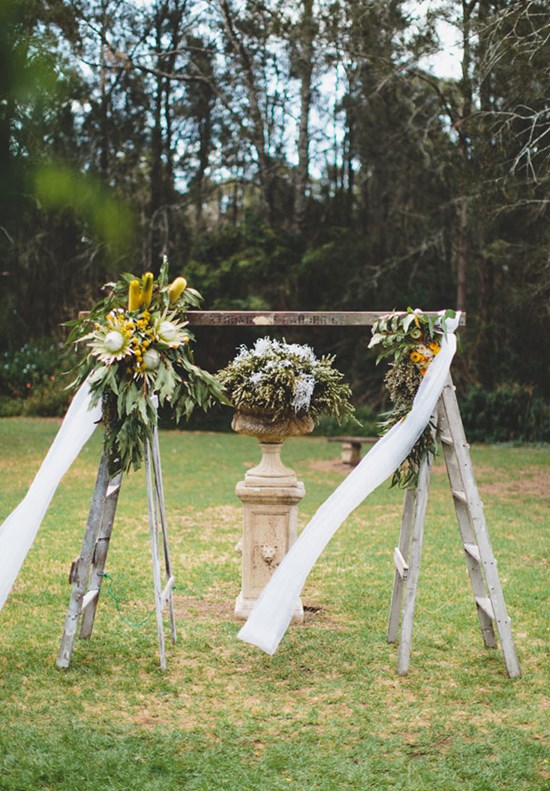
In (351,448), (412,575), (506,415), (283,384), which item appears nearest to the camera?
(412,575)

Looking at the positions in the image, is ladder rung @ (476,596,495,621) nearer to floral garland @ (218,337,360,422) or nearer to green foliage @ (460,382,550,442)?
floral garland @ (218,337,360,422)

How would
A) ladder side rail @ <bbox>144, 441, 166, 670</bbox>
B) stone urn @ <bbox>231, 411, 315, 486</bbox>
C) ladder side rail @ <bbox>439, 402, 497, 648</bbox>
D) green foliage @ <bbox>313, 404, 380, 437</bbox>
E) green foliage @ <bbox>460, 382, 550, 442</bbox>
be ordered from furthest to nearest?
1. green foliage @ <bbox>313, 404, 380, 437</bbox>
2. green foliage @ <bbox>460, 382, 550, 442</bbox>
3. stone urn @ <bbox>231, 411, 315, 486</bbox>
4. ladder side rail @ <bbox>439, 402, 497, 648</bbox>
5. ladder side rail @ <bbox>144, 441, 166, 670</bbox>

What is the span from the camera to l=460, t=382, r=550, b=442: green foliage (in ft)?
60.7

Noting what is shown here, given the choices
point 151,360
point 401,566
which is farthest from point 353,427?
point 151,360

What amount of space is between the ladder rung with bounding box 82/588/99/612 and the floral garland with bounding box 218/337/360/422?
1465mm

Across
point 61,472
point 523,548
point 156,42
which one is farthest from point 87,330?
point 156,42

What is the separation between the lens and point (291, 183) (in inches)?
934

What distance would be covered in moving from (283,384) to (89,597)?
1764mm

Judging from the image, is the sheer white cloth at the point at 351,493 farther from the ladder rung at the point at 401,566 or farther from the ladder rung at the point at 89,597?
the ladder rung at the point at 89,597

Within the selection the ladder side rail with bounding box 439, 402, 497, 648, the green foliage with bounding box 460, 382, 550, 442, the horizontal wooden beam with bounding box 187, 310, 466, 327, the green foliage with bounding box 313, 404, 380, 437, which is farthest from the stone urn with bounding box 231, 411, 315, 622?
the green foliage with bounding box 460, 382, 550, 442

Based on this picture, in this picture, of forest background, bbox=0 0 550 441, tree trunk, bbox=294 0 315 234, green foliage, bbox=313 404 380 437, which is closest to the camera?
forest background, bbox=0 0 550 441

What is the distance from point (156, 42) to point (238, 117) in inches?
124

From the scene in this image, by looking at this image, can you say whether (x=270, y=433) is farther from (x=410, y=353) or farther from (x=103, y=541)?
(x=103, y=541)

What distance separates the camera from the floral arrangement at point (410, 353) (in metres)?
5.08
